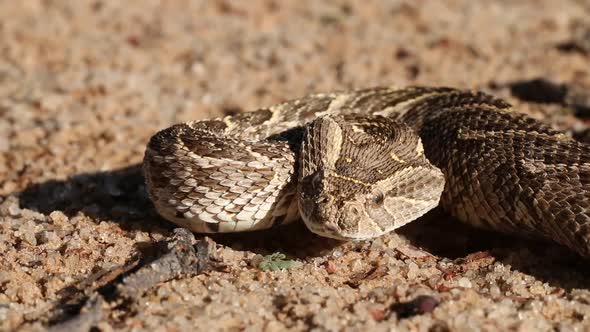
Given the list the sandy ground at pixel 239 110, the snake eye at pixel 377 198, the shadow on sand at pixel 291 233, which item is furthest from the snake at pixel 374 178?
the sandy ground at pixel 239 110

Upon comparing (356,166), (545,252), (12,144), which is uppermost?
(356,166)

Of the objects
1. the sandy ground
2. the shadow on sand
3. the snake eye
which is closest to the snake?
the snake eye

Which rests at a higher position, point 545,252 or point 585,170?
point 585,170

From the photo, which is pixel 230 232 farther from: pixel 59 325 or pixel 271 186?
pixel 59 325

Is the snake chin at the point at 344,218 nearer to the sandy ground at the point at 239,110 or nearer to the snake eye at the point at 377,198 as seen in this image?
the snake eye at the point at 377,198

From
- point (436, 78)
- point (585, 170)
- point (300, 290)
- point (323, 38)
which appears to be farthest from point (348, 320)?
point (323, 38)

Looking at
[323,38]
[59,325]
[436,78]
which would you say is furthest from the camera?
[323,38]
